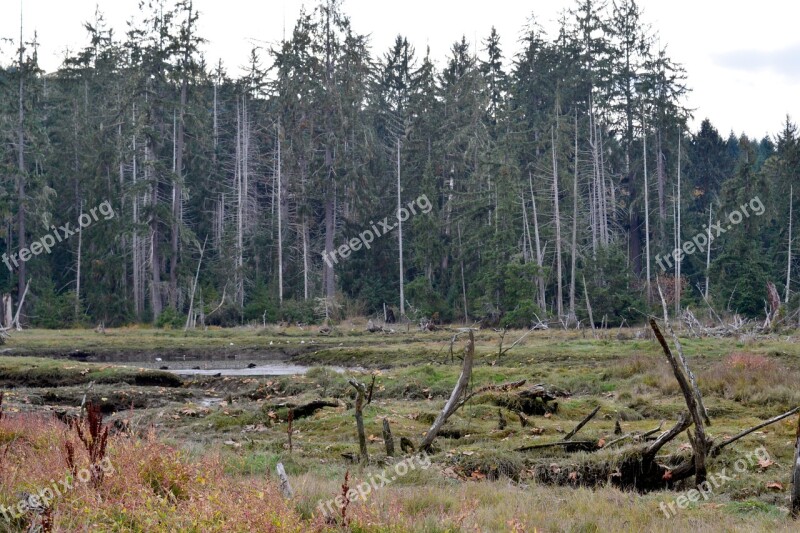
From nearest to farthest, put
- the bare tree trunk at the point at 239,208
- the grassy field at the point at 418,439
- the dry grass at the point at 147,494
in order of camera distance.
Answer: the dry grass at the point at 147,494 → the grassy field at the point at 418,439 → the bare tree trunk at the point at 239,208

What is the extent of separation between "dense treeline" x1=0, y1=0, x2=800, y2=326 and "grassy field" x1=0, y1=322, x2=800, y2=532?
18664 millimetres

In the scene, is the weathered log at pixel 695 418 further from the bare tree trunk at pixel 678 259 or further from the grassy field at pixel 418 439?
the bare tree trunk at pixel 678 259

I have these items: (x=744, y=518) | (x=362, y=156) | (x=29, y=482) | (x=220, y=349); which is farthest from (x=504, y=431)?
(x=362, y=156)

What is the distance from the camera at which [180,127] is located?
51281 mm

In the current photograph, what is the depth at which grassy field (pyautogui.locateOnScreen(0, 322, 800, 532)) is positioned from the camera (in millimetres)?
8102

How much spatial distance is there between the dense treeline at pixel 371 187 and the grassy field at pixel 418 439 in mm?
18664

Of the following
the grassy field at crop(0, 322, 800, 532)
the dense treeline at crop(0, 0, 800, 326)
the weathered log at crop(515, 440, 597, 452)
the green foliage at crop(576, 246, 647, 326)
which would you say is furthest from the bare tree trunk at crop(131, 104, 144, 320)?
the weathered log at crop(515, 440, 597, 452)

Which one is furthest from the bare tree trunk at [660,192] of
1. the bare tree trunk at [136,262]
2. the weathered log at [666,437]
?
the weathered log at [666,437]

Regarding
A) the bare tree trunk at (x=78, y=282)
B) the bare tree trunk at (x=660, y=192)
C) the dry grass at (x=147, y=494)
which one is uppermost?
the bare tree trunk at (x=660, y=192)

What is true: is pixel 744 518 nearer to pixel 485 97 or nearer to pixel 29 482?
pixel 29 482

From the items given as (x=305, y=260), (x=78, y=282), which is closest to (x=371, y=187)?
(x=305, y=260)

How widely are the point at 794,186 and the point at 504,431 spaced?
43495 millimetres

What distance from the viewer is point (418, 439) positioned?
1416cm

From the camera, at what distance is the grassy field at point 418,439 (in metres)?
8.10
